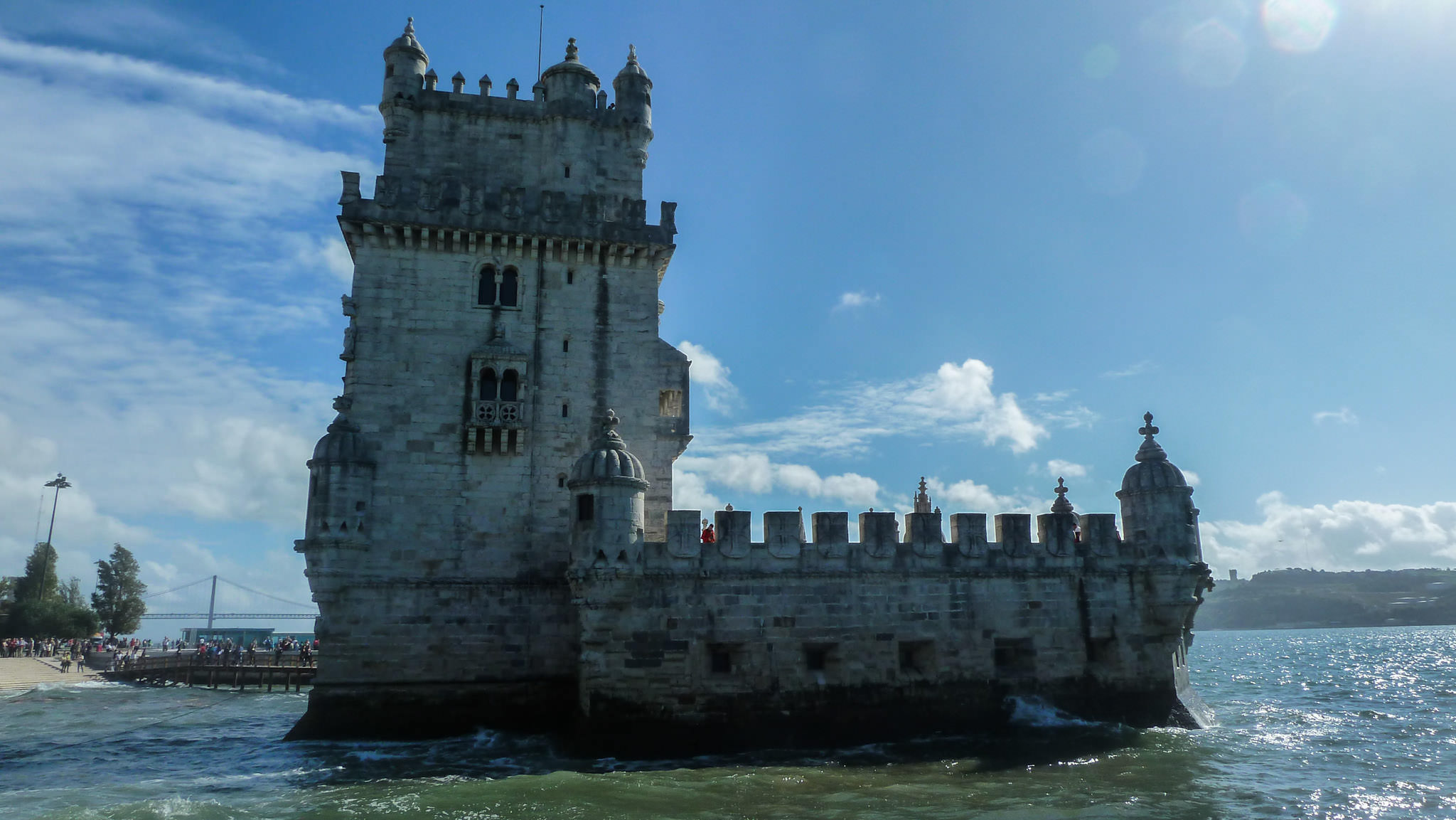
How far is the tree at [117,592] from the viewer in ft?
215

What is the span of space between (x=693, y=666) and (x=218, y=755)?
1269 centimetres

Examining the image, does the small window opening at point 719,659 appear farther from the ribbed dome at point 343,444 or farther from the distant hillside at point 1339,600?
the distant hillside at point 1339,600

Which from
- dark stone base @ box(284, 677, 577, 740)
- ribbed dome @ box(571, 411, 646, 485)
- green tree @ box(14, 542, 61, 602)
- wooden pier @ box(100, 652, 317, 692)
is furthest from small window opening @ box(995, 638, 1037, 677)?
green tree @ box(14, 542, 61, 602)

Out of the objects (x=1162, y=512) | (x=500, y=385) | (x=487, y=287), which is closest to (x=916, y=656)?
(x=1162, y=512)

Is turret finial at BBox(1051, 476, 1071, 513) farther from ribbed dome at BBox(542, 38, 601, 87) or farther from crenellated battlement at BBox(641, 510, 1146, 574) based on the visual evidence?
ribbed dome at BBox(542, 38, 601, 87)

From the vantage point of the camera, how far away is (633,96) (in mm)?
26578

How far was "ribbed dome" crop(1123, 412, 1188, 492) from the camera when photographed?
22031 millimetres

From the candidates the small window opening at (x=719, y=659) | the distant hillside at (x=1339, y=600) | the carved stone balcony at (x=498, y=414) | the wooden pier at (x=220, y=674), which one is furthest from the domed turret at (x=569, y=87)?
the distant hillside at (x=1339, y=600)

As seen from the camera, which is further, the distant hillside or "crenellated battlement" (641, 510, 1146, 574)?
the distant hillside

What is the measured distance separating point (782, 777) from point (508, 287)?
50.1 ft

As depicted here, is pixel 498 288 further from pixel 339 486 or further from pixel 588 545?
pixel 588 545

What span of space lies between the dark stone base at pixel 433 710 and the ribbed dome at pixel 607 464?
20.7 feet

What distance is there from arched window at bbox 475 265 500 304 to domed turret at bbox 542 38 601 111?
5577 millimetres

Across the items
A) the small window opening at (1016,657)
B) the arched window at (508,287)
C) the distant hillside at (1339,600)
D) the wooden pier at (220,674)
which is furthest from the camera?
the distant hillside at (1339,600)
